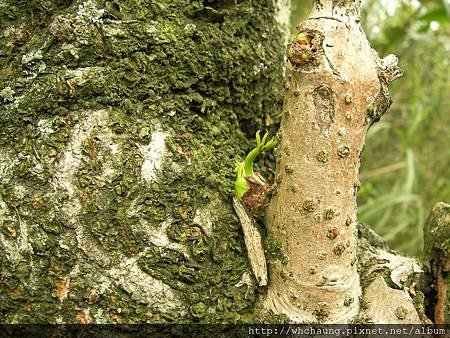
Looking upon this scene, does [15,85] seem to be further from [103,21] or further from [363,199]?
[363,199]

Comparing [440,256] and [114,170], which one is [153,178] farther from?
[440,256]

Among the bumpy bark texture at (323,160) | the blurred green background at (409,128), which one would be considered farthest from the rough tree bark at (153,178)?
the blurred green background at (409,128)

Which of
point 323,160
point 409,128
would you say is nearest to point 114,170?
point 323,160

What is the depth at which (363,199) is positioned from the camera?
2639mm

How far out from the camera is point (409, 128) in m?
2.72

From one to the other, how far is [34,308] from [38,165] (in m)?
0.24

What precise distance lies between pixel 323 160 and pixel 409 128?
206 centimetres

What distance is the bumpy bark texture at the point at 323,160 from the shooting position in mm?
810

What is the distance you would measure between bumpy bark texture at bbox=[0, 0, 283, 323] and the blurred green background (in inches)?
60.8

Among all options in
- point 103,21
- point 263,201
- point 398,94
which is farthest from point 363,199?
point 103,21

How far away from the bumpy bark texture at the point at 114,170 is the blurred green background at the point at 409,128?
5.07 ft

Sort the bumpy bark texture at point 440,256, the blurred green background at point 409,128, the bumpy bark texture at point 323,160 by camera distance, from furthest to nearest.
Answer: the blurred green background at point 409,128
the bumpy bark texture at point 440,256
the bumpy bark texture at point 323,160

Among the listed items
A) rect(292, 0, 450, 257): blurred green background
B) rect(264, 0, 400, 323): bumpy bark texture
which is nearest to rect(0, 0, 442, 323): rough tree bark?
rect(264, 0, 400, 323): bumpy bark texture

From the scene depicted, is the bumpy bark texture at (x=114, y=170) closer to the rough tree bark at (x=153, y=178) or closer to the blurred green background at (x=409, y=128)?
the rough tree bark at (x=153, y=178)
